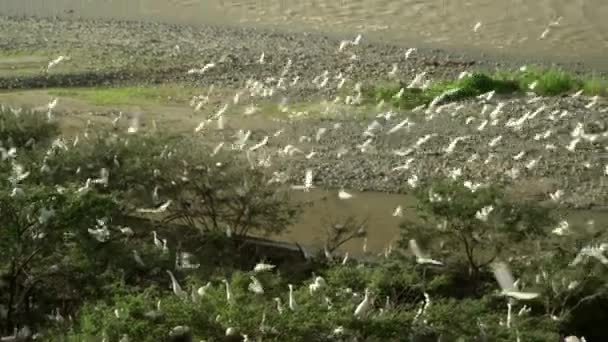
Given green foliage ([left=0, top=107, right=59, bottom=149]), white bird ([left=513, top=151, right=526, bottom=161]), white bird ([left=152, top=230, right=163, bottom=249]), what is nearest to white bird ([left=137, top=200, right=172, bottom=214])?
white bird ([left=152, top=230, right=163, bottom=249])

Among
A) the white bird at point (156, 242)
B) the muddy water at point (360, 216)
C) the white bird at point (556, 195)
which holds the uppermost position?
the white bird at point (156, 242)

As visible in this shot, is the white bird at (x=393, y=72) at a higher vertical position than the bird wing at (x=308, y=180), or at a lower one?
higher

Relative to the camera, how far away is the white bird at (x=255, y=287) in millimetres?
9158

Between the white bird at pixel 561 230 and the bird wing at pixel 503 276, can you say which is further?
the white bird at pixel 561 230

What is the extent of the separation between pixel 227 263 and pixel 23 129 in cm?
A: 441

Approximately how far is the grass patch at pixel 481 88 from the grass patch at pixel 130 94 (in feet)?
12.3

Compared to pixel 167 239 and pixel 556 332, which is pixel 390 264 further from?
pixel 167 239

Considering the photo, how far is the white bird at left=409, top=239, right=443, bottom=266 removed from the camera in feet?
35.5

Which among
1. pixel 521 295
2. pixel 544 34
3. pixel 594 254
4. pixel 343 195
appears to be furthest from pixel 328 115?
pixel 521 295

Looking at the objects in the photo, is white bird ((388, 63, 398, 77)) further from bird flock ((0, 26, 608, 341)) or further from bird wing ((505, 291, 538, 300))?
bird wing ((505, 291, 538, 300))

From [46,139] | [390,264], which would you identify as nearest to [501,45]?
[46,139]

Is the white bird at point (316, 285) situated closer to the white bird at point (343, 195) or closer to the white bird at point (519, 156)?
the white bird at point (343, 195)

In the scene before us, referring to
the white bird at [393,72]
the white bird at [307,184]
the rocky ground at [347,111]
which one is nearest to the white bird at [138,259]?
the white bird at [307,184]

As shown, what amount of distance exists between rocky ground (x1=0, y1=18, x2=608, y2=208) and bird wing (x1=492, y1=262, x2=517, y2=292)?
4.35 metres
